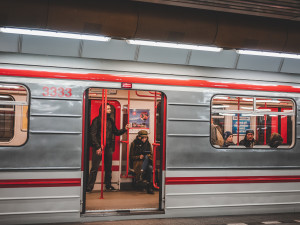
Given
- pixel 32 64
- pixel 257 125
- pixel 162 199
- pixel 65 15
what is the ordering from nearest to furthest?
pixel 65 15 → pixel 32 64 → pixel 162 199 → pixel 257 125

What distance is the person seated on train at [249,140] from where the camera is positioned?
21.0 ft

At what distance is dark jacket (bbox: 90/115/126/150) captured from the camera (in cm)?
661

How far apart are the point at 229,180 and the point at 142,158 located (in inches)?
96.6

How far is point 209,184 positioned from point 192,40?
2.57 metres

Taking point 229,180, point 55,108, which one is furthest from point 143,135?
point 55,108

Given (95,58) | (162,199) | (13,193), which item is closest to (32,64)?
(95,58)

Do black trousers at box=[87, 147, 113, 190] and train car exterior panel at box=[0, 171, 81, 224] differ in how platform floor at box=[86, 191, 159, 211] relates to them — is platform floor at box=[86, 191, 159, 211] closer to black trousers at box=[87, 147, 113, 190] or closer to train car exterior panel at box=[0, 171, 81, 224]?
black trousers at box=[87, 147, 113, 190]

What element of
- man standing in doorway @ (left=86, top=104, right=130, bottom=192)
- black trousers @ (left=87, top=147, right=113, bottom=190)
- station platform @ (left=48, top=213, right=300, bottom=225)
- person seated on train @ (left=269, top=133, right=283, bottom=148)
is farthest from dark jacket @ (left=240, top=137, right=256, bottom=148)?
black trousers @ (left=87, top=147, right=113, bottom=190)

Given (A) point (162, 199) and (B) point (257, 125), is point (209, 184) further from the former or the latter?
(B) point (257, 125)

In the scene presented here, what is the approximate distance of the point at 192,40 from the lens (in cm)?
511

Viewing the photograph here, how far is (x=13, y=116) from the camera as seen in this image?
17.4 feet

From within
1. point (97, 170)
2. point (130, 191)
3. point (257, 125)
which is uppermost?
point (257, 125)

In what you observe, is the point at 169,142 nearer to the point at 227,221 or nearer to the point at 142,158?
the point at 227,221

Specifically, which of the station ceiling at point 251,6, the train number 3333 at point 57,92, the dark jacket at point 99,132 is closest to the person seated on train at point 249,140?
the station ceiling at point 251,6
